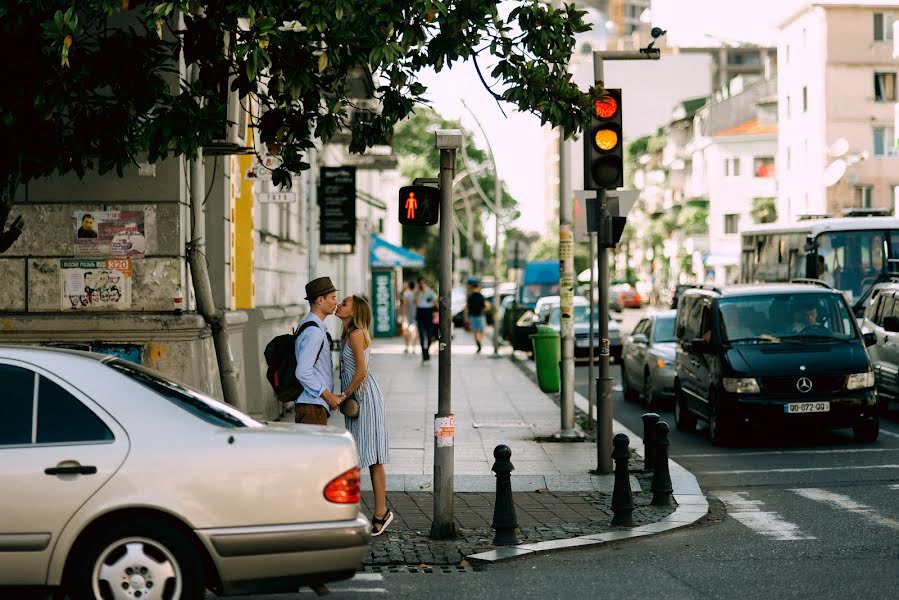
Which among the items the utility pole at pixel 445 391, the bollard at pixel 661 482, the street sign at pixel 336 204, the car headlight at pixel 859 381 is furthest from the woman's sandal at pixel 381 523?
the street sign at pixel 336 204

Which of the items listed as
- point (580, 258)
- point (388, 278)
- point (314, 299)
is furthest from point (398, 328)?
point (580, 258)

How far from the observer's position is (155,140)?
9805 mm

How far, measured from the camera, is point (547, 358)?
21047 millimetres

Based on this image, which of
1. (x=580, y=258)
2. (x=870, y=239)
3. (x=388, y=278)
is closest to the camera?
(x=870, y=239)

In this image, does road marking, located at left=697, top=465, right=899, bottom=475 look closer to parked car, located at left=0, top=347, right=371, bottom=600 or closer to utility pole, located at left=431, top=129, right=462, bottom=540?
utility pole, located at left=431, top=129, right=462, bottom=540

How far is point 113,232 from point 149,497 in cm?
724

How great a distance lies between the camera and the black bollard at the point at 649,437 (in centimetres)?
1202

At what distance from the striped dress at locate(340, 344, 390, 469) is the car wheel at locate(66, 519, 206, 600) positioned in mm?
3545

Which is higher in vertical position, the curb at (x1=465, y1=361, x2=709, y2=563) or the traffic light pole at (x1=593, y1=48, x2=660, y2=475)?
the traffic light pole at (x1=593, y1=48, x2=660, y2=475)

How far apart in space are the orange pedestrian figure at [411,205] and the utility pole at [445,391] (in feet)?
0.89

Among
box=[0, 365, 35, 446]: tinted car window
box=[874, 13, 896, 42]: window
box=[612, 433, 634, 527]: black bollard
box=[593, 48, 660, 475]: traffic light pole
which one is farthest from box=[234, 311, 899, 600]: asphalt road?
box=[874, 13, 896, 42]: window

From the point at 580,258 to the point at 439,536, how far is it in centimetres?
11462

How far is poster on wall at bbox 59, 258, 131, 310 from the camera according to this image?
43.3ft

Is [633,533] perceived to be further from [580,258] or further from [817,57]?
[580,258]
